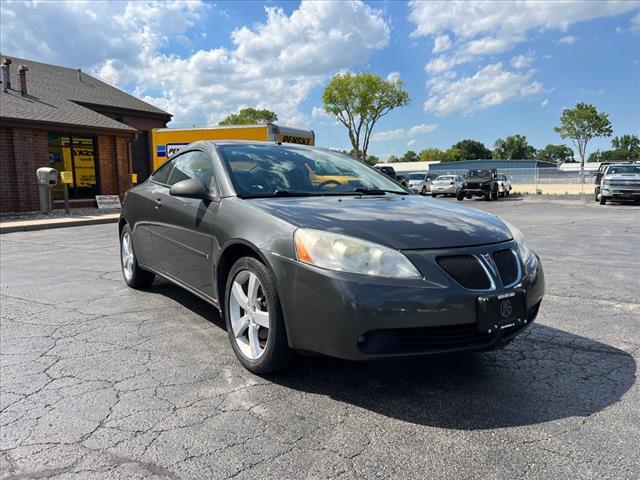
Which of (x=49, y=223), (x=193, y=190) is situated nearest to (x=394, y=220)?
(x=193, y=190)

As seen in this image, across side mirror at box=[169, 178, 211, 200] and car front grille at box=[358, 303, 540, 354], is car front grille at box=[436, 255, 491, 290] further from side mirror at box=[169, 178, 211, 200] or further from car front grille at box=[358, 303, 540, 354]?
side mirror at box=[169, 178, 211, 200]

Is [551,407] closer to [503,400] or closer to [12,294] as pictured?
[503,400]

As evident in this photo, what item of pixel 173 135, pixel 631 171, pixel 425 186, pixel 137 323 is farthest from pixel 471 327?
pixel 425 186

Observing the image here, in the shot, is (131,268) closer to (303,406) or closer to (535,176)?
(303,406)

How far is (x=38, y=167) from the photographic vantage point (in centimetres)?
1716

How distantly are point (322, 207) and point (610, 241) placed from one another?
798 cm

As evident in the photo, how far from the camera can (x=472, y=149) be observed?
13300 centimetres

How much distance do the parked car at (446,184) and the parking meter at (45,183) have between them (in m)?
22.4

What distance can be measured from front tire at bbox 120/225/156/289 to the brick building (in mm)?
13359

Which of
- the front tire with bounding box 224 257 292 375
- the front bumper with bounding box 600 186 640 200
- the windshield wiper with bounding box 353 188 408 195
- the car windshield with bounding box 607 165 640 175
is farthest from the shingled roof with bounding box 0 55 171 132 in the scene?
the car windshield with bounding box 607 165 640 175

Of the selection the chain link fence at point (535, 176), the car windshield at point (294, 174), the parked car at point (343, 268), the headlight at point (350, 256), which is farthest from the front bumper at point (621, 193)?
the chain link fence at point (535, 176)

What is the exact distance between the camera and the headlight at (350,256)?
2.60 metres

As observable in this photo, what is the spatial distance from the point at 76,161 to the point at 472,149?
126298 millimetres

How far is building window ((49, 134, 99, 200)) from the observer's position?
18266 millimetres
